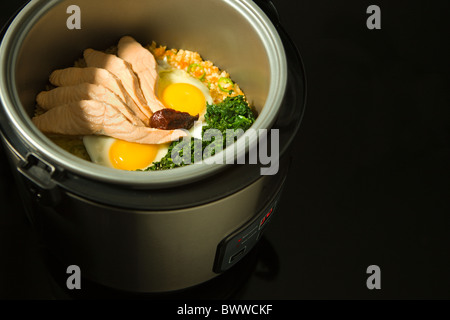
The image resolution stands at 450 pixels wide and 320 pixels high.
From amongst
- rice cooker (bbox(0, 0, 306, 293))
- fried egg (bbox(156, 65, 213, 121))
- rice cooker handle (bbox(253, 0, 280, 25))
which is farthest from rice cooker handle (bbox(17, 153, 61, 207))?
rice cooker handle (bbox(253, 0, 280, 25))

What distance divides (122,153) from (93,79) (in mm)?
292

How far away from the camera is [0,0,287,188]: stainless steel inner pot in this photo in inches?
47.8

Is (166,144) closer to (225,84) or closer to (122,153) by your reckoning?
(122,153)

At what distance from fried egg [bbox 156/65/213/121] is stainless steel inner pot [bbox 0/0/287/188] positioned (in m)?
0.11

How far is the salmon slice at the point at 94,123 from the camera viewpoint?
1.63m

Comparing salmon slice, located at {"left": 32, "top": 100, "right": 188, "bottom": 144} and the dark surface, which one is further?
the dark surface

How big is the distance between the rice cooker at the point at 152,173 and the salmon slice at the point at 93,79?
51mm

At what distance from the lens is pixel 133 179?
3.86 ft

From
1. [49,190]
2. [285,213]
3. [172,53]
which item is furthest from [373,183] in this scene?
[49,190]

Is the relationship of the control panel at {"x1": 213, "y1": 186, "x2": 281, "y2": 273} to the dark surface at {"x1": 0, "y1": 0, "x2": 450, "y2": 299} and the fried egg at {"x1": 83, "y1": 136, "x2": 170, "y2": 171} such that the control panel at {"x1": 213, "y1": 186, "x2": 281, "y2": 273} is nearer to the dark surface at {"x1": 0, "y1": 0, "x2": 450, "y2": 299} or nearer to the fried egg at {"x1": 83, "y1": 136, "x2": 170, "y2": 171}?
the dark surface at {"x1": 0, "y1": 0, "x2": 450, "y2": 299}

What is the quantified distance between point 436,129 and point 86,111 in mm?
1254

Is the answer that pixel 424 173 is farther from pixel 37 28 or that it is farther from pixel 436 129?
pixel 37 28

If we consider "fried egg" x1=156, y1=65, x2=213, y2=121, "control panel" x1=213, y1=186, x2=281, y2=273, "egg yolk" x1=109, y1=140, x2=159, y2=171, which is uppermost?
"fried egg" x1=156, y1=65, x2=213, y2=121

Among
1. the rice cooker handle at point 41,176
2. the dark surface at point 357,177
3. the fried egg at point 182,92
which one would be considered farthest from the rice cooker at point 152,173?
the dark surface at point 357,177
